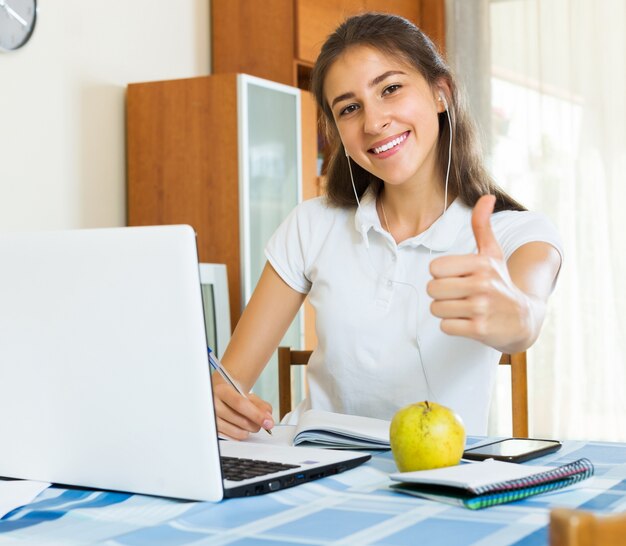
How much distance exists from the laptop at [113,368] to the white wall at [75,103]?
177 cm

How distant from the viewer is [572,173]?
3.88 meters

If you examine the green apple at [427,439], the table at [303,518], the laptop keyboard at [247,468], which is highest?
the green apple at [427,439]

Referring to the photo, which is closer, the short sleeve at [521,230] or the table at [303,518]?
the table at [303,518]

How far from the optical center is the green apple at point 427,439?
3.21ft

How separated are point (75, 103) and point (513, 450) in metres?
2.18

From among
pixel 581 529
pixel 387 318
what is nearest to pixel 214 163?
pixel 387 318

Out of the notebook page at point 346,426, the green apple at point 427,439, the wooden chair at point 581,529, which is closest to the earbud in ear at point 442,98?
the notebook page at point 346,426

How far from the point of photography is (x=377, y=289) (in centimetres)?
167

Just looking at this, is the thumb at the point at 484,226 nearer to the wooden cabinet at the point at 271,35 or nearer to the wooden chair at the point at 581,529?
the wooden chair at the point at 581,529

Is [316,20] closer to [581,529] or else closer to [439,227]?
[439,227]

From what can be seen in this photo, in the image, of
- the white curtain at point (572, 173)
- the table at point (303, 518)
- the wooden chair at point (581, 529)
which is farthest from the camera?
the white curtain at point (572, 173)

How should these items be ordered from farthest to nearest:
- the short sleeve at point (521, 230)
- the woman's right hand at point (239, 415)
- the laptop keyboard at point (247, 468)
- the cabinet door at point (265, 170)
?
the cabinet door at point (265, 170)
the short sleeve at point (521, 230)
the woman's right hand at point (239, 415)
the laptop keyboard at point (247, 468)

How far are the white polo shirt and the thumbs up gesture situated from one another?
53cm

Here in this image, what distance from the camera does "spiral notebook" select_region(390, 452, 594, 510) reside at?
2.79 feet
